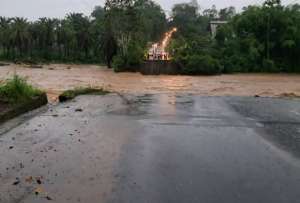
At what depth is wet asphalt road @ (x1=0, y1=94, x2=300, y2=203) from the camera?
5672 millimetres

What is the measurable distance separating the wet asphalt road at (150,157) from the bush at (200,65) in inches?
1244

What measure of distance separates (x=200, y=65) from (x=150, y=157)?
3801cm

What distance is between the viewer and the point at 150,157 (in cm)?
764

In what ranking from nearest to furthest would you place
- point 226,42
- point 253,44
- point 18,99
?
1. point 18,99
2. point 253,44
3. point 226,42

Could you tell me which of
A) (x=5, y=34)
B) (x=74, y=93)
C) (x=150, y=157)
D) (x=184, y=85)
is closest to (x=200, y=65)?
(x=184, y=85)

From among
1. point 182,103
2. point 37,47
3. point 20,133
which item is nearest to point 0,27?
point 37,47

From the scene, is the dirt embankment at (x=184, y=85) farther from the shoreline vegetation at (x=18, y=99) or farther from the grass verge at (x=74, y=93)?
the shoreline vegetation at (x=18, y=99)

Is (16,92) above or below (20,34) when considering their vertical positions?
below

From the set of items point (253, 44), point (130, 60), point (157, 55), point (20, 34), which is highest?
point (20, 34)

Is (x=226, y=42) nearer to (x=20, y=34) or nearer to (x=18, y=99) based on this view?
(x=18, y=99)

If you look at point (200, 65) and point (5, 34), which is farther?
point (5, 34)

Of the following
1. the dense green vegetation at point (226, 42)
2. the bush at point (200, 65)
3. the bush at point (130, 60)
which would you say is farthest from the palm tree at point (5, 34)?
the bush at point (200, 65)

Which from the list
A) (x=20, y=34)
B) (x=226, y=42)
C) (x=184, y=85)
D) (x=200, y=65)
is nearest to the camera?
(x=184, y=85)

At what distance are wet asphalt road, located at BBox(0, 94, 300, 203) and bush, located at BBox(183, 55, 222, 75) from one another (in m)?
31.6
